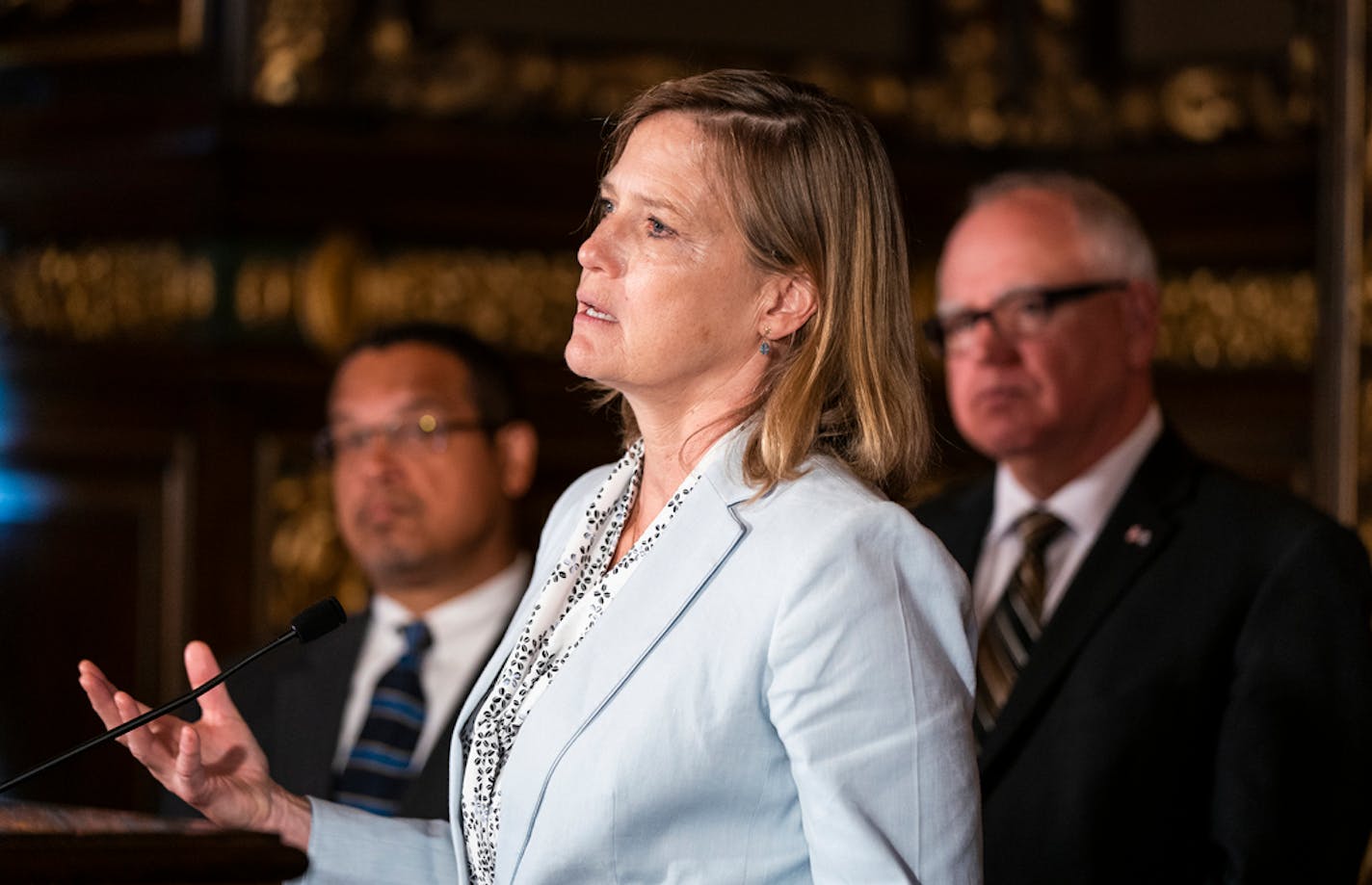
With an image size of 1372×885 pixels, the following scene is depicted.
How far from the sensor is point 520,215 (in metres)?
4.06

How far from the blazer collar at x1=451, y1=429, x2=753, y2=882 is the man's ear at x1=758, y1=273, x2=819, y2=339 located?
12cm

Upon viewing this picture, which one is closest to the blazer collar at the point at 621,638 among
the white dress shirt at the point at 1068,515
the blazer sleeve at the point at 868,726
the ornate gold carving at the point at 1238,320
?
Result: the blazer sleeve at the point at 868,726

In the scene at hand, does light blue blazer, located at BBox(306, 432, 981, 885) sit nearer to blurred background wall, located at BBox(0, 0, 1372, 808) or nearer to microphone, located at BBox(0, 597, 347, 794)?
microphone, located at BBox(0, 597, 347, 794)

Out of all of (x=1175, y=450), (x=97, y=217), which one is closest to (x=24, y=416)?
(x=97, y=217)

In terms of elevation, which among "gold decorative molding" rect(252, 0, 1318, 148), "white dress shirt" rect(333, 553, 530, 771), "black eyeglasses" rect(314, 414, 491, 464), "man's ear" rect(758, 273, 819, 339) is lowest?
"white dress shirt" rect(333, 553, 530, 771)

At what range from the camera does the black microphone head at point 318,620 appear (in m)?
1.72

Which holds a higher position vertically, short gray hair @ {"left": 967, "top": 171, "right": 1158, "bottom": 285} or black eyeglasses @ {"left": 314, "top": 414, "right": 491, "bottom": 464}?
short gray hair @ {"left": 967, "top": 171, "right": 1158, "bottom": 285}

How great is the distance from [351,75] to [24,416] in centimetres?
100

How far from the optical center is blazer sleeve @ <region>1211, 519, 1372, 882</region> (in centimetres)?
225

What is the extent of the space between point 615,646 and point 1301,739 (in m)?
1.13

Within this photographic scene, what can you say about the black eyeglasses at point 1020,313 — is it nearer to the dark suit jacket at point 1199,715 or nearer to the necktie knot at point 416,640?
the dark suit jacket at point 1199,715

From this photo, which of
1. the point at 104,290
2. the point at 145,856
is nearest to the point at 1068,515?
the point at 145,856

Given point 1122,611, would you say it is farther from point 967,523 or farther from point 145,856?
point 145,856

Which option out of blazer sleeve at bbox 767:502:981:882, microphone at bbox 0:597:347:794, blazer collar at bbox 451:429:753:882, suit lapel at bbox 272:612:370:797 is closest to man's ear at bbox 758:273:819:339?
blazer collar at bbox 451:429:753:882
